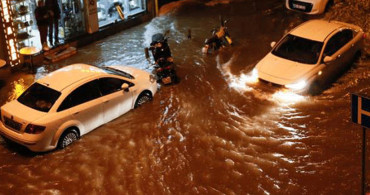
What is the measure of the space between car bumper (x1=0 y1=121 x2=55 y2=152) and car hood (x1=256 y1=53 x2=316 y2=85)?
6.14m

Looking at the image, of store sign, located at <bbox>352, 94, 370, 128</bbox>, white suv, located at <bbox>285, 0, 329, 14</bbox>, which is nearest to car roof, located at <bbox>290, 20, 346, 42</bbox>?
white suv, located at <bbox>285, 0, 329, 14</bbox>

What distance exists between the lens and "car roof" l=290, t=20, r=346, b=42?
1375cm

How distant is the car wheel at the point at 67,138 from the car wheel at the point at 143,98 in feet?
7.21

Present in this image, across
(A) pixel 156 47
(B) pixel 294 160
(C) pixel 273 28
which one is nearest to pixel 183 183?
(B) pixel 294 160

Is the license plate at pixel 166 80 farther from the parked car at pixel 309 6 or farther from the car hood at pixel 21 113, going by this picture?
the parked car at pixel 309 6

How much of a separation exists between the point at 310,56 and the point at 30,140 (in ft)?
26.0

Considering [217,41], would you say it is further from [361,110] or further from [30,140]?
[361,110]

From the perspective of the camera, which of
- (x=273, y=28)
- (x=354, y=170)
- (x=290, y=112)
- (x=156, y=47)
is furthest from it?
(x=273, y=28)

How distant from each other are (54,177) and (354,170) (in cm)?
633

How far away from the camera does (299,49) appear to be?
45.2ft

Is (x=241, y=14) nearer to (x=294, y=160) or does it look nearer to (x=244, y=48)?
(x=244, y=48)

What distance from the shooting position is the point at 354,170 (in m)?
10.0

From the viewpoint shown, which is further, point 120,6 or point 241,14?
point 241,14

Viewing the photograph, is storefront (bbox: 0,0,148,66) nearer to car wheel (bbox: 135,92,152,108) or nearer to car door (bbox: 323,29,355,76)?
car wheel (bbox: 135,92,152,108)
